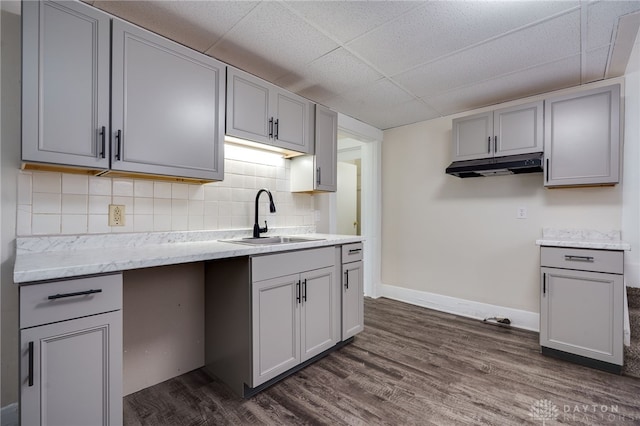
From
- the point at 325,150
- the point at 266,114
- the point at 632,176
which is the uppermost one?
the point at 266,114

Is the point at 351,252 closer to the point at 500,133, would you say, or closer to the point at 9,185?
the point at 500,133

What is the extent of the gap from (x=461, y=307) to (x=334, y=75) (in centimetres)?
282

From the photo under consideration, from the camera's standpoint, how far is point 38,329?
3.53 ft

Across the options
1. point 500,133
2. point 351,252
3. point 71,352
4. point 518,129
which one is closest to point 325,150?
point 351,252

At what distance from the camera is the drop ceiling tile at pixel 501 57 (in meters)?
1.88

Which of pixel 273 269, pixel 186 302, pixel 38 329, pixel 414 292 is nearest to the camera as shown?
pixel 38 329

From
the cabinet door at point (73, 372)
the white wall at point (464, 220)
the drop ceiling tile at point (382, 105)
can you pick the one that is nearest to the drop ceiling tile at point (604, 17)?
the white wall at point (464, 220)

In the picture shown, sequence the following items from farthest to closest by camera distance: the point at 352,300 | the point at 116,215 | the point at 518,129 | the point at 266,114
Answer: the point at 518,129 → the point at 352,300 → the point at 266,114 → the point at 116,215

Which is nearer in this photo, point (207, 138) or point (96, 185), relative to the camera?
point (96, 185)

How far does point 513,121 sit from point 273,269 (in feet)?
8.49

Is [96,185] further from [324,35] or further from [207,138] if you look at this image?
[324,35]

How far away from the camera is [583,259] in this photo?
2.20 m

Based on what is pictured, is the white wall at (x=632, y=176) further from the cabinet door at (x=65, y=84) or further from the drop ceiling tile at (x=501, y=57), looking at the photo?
the cabinet door at (x=65, y=84)

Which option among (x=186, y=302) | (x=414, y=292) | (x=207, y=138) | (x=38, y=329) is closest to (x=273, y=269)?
(x=186, y=302)
